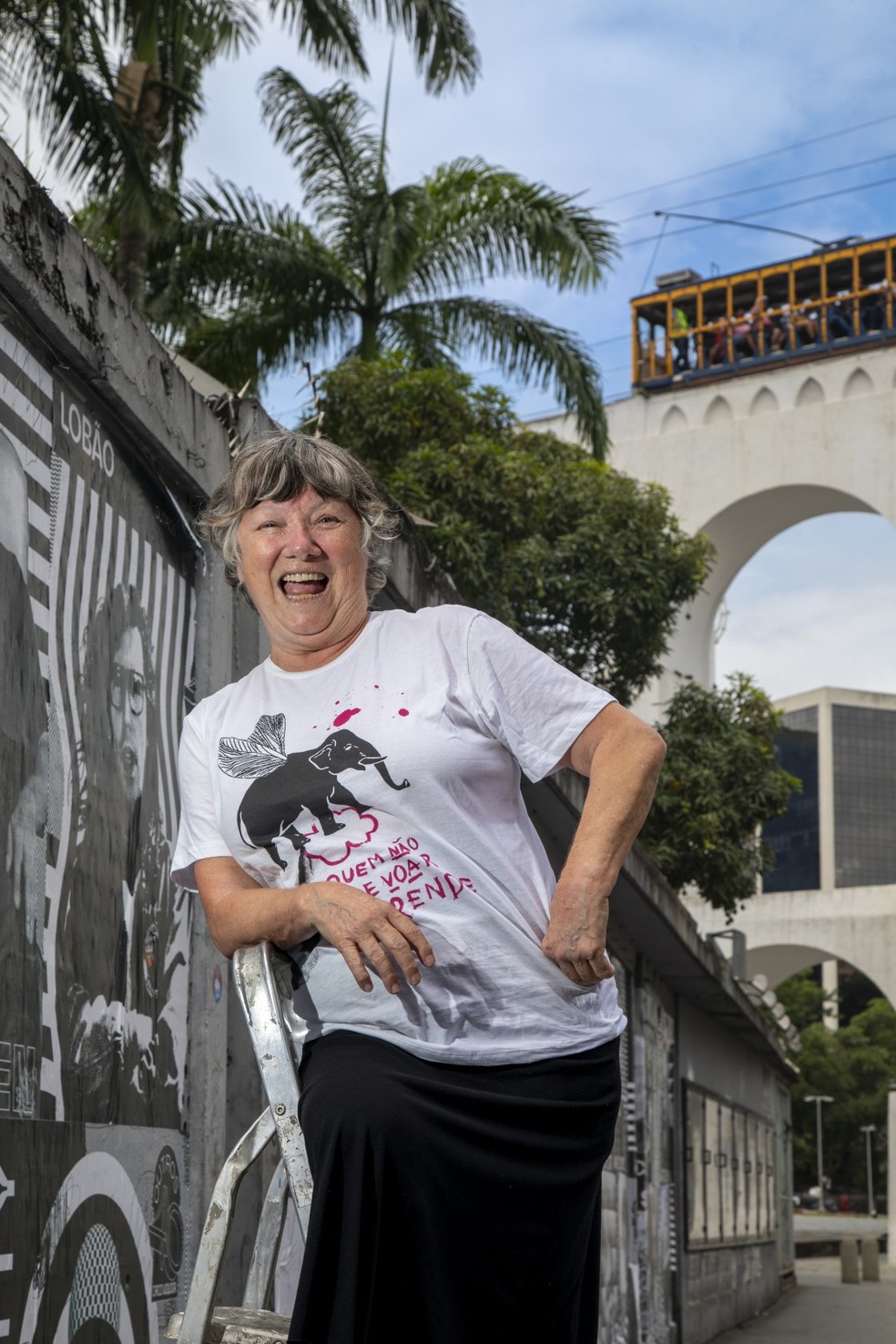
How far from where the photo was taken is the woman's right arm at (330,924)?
2000 millimetres

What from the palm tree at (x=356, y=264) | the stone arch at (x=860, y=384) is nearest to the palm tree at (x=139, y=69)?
the palm tree at (x=356, y=264)

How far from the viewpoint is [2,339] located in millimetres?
3057

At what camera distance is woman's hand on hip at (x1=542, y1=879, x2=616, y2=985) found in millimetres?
2088

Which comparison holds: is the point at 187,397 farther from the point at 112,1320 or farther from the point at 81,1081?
the point at 112,1320

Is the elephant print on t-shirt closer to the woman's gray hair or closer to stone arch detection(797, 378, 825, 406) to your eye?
the woman's gray hair

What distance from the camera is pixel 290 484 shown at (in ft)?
7.74

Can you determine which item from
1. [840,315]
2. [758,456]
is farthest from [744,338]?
[758,456]

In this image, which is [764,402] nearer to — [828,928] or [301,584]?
[828,928]

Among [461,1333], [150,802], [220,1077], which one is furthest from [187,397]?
[461,1333]

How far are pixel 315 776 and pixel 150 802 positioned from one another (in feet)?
5.29

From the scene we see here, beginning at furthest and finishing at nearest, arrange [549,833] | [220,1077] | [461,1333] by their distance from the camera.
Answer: [549,833] < [220,1077] < [461,1333]

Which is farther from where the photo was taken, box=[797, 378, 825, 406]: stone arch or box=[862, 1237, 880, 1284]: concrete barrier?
box=[797, 378, 825, 406]: stone arch

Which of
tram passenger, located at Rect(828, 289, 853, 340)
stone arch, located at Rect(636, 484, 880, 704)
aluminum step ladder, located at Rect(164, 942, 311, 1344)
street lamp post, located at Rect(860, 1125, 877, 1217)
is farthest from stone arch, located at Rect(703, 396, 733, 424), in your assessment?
aluminum step ladder, located at Rect(164, 942, 311, 1344)

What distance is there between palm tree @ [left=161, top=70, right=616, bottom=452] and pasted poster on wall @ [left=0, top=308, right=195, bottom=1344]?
14034mm
